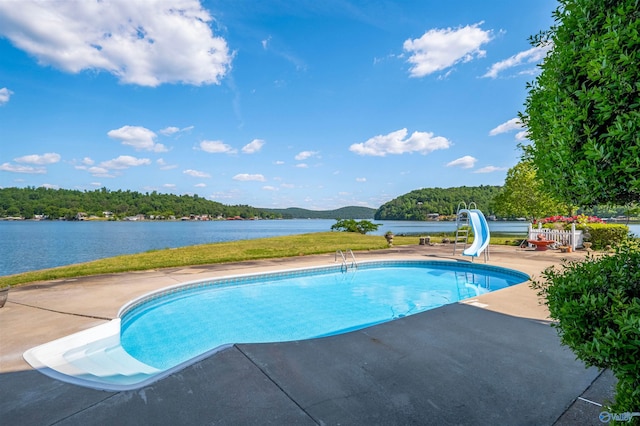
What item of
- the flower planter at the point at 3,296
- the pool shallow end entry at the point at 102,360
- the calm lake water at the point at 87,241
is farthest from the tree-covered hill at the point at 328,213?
the pool shallow end entry at the point at 102,360

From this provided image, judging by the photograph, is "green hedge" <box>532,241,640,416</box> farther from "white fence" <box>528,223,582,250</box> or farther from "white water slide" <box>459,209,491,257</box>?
"white fence" <box>528,223,582,250</box>

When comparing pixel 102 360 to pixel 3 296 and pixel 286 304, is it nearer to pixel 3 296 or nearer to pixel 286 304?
pixel 3 296

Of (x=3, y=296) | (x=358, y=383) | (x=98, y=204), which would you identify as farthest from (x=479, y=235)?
(x=98, y=204)

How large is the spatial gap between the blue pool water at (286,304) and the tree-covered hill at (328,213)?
295ft

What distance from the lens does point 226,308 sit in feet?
23.8

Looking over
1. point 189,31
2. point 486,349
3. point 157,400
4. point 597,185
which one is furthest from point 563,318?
point 189,31

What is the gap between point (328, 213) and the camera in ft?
424

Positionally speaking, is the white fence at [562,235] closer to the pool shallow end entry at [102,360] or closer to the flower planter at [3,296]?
the pool shallow end entry at [102,360]

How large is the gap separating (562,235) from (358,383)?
17310 millimetres

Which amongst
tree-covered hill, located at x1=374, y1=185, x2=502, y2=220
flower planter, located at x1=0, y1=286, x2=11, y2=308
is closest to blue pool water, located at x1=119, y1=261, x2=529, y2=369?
flower planter, located at x1=0, y1=286, x2=11, y2=308

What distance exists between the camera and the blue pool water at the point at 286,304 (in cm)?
561

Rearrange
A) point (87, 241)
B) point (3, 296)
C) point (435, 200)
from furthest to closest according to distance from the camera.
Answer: point (435, 200) < point (87, 241) < point (3, 296)

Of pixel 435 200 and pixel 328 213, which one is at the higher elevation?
pixel 435 200

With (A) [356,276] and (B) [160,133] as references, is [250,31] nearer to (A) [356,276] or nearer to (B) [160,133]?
(A) [356,276]
